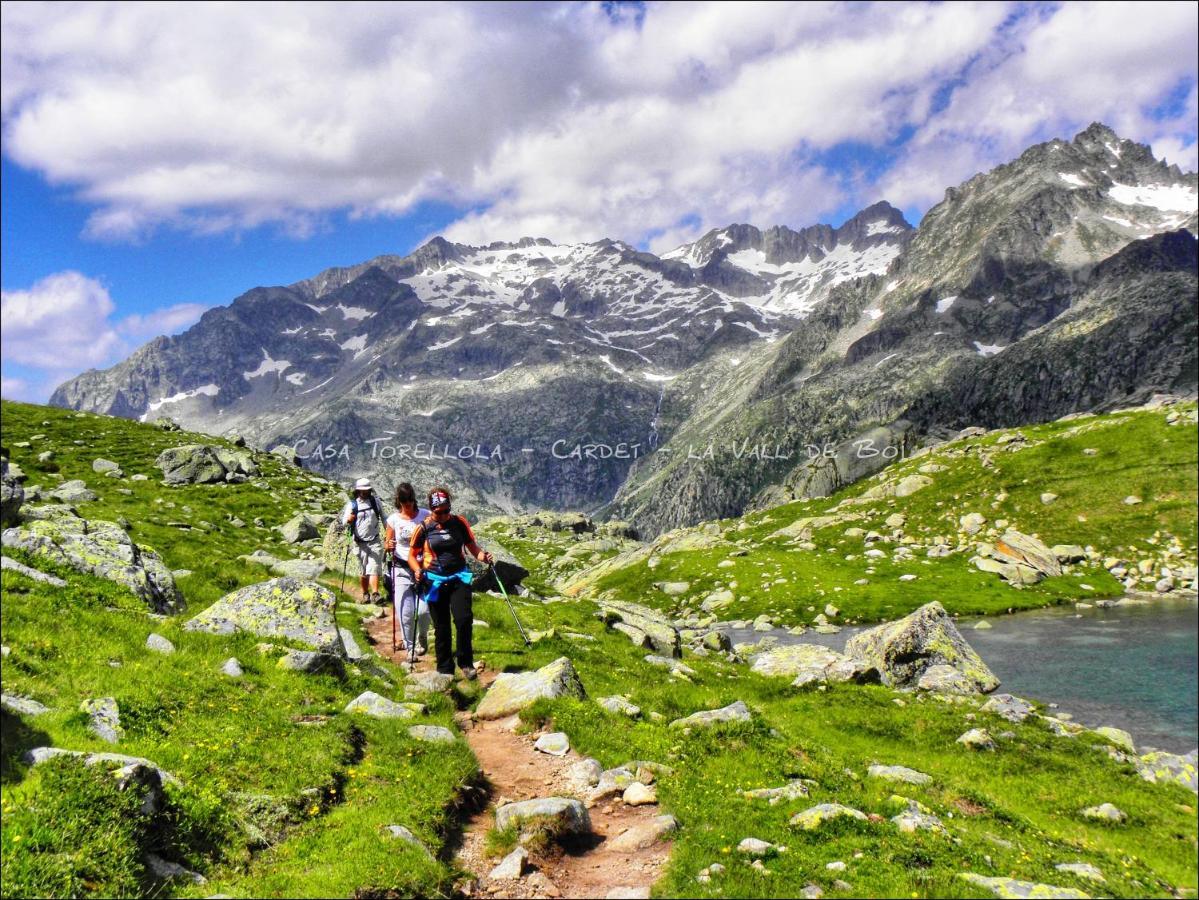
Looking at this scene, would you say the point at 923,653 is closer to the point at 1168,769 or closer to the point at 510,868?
the point at 1168,769

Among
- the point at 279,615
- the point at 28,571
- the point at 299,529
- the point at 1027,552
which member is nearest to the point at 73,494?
the point at 299,529

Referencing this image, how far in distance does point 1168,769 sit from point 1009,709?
5.85 meters

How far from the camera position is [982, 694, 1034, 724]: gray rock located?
26984 millimetres

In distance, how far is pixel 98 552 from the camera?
65.1 ft

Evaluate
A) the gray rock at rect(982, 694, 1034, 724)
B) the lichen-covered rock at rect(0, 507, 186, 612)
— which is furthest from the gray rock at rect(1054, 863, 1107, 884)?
the lichen-covered rock at rect(0, 507, 186, 612)

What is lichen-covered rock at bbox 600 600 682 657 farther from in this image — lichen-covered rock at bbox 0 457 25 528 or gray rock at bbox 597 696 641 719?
lichen-covered rock at bbox 0 457 25 528

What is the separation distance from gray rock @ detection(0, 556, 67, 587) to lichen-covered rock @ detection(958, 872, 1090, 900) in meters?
21.6

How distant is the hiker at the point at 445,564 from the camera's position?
65.9ft

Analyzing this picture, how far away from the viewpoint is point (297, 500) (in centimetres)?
6097

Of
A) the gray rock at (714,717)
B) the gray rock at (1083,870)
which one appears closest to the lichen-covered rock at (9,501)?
the gray rock at (714,717)

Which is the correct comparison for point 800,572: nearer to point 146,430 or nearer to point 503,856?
point 503,856

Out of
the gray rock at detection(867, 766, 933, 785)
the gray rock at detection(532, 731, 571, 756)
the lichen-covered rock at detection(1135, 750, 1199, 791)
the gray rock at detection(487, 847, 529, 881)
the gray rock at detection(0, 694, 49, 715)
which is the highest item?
the gray rock at detection(0, 694, 49, 715)

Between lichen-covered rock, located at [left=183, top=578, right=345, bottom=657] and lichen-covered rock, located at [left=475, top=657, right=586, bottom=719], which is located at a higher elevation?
lichen-covered rock, located at [left=183, top=578, right=345, bottom=657]

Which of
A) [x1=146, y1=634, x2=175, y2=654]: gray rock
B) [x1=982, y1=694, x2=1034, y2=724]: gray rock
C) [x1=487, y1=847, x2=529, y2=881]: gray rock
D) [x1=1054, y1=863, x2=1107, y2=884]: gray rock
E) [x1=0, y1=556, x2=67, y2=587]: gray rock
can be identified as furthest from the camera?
[x1=982, y1=694, x2=1034, y2=724]: gray rock
